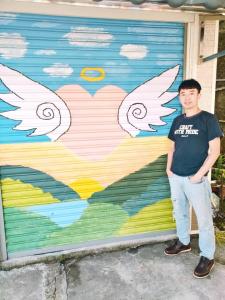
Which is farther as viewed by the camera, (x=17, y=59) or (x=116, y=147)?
(x=116, y=147)

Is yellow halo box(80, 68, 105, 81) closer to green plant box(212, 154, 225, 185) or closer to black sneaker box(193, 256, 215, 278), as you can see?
black sneaker box(193, 256, 215, 278)

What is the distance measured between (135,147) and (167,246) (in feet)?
5.10

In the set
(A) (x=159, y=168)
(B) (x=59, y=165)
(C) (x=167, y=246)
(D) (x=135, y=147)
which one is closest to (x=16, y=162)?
(B) (x=59, y=165)

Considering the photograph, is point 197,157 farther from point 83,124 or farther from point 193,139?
point 83,124

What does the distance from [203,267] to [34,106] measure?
2983 millimetres

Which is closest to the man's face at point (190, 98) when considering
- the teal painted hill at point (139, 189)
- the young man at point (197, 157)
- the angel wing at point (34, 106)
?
the young man at point (197, 157)

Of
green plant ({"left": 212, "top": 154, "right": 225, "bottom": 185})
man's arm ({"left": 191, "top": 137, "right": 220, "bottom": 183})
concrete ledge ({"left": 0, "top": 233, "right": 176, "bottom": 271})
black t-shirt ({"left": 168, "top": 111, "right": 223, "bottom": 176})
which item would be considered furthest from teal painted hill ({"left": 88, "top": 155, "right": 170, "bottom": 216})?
green plant ({"left": 212, "top": 154, "right": 225, "bottom": 185})

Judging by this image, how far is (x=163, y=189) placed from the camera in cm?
482

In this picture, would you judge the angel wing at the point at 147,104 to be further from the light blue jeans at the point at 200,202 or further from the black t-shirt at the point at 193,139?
the light blue jeans at the point at 200,202

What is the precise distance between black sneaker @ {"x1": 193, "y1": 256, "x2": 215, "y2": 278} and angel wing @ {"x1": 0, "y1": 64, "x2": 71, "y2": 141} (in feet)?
8.09

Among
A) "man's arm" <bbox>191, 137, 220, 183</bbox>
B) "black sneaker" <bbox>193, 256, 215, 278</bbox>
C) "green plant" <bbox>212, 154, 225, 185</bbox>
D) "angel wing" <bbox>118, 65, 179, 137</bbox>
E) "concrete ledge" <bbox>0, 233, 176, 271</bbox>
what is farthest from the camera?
"green plant" <bbox>212, 154, 225, 185</bbox>

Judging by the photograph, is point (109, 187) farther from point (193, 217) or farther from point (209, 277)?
point (209, 277)

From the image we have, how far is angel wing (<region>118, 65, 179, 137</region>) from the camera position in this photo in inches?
175

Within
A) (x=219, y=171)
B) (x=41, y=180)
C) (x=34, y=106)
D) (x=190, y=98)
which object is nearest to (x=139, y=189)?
(x=41, y=180)
